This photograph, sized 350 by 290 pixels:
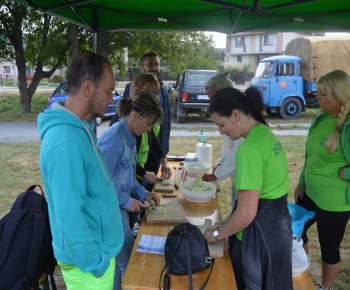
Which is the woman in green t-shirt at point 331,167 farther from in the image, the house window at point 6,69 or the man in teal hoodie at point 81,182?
the house window at point 6,69

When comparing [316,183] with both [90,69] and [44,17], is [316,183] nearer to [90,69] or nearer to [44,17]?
[90,69]

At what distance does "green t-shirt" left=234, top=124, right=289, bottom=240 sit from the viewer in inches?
60.9

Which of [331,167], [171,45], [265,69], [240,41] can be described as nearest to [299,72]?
[265,69]

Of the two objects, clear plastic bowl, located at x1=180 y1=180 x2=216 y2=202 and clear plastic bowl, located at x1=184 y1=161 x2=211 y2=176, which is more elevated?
clear plastic bowl, located at x1=184 y1=161 x2=211 y2=176

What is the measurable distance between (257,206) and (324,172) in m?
1.11

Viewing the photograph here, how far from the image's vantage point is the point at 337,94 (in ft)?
7.82

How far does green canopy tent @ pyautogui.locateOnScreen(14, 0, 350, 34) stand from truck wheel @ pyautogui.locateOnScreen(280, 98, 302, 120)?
8.10 meters

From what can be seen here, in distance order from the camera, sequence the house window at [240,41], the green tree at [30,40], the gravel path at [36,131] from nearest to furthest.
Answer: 1. the gravel path at [36,131]
2. the green tree at [30,40]
3. the house window at [240,41]

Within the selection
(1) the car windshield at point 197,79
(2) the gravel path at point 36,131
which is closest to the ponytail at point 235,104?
(2) the gravel path at point 36,131

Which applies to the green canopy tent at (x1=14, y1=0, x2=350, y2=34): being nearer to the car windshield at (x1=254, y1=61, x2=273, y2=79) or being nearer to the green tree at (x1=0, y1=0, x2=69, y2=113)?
the car windshield at (x1=254, y1=61, x2=273, y2=79)

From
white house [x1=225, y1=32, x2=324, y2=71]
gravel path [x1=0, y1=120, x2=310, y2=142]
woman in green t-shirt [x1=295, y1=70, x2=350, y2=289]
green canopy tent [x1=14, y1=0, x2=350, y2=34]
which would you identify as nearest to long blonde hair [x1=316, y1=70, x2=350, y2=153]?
woman in green t-shirt [x1=295, y1=70, x2=350, y2=289]

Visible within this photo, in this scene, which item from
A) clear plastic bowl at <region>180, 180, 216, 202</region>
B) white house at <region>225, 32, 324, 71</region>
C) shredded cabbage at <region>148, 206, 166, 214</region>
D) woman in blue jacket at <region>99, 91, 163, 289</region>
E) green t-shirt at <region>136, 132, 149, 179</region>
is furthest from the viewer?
white house at <region>225, 32, 324, 71</region>

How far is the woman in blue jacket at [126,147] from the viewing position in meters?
1.99

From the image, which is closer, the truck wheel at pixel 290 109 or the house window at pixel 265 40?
the truck wheel at pixel 290 109
